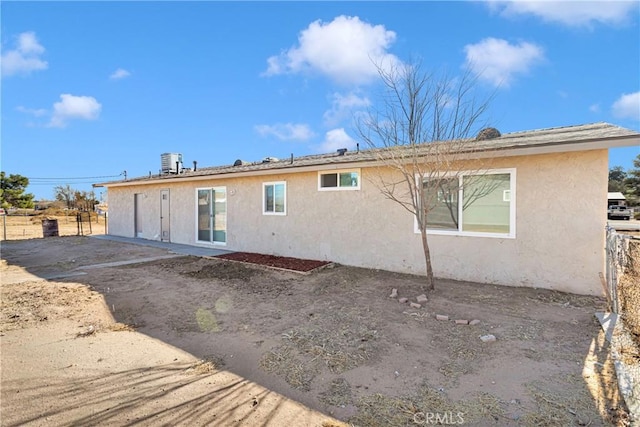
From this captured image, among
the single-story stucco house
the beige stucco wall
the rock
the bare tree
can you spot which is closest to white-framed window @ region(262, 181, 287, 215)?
the single-story stucco house

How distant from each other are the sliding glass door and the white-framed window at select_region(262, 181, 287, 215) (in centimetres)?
208

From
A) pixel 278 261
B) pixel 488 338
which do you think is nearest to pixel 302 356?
pixel 488 338

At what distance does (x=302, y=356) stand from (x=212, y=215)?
954cm

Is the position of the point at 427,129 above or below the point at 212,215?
above

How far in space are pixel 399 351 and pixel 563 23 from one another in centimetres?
925

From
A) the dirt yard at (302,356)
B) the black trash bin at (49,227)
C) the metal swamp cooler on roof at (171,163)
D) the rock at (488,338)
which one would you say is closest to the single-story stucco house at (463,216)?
the dirt yard at (302,356)

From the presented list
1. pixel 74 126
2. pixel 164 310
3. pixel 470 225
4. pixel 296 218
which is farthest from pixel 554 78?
pixel 74 126

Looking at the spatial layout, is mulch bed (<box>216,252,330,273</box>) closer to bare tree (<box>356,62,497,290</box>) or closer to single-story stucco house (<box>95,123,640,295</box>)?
single-story stucco house (<box>95,123,640,295</box>)

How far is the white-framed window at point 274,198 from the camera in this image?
32.4 ft

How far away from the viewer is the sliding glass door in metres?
11.8

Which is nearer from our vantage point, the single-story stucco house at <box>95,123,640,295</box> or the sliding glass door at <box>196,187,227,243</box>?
the single-story stucco house at <box>95,123,640,295</box>

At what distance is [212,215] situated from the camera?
479 inches

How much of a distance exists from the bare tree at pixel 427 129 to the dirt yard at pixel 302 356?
196cm

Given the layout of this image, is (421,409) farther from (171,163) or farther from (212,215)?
(171,163)
